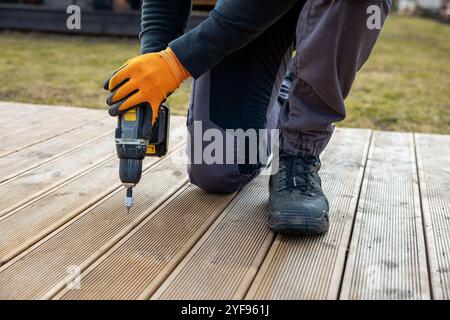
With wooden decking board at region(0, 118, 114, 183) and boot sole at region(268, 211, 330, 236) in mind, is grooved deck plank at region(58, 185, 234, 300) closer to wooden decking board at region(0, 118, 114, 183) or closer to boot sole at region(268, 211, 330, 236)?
boot sole at region(268, 211, 330, 236)

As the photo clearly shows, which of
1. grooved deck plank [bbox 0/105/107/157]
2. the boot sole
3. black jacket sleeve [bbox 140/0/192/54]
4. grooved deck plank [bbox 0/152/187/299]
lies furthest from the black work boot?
grooved deck plank [bbox 0/105/107/157]

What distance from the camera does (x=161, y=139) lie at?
1.36 meters

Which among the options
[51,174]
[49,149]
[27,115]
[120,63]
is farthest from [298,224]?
[120,63]

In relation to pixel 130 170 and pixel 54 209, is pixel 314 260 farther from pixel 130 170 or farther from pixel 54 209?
pixel 54 209

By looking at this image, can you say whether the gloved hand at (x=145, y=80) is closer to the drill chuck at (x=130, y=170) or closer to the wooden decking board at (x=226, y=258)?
the drill chuck at (x=130, y=170)

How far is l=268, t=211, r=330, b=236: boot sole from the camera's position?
1.18 metres

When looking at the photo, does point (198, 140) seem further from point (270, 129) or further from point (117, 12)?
point (117, 12)

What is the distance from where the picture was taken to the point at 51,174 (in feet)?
5.18

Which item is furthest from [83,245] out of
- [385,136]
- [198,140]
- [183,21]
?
[385,136]

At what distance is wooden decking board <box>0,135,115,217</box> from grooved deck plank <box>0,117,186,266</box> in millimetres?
35

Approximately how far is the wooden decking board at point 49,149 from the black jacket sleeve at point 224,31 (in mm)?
670

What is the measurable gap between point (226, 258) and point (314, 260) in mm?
168

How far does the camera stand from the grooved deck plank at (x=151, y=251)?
96 centimetres

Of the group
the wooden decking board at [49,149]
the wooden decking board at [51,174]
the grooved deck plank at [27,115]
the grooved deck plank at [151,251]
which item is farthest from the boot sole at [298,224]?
the grooved deck plank at [27,115]
